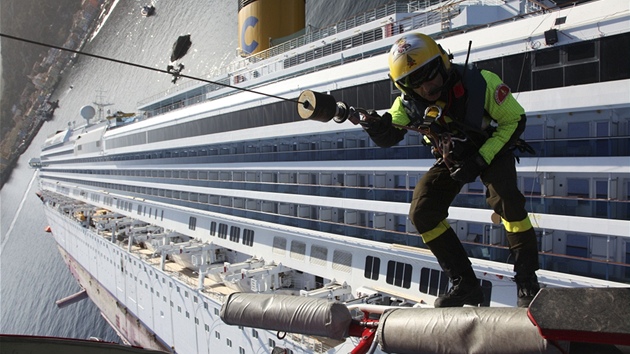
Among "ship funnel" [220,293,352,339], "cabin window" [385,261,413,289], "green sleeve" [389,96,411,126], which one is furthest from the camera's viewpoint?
"cabin window" [385,261,413,289]

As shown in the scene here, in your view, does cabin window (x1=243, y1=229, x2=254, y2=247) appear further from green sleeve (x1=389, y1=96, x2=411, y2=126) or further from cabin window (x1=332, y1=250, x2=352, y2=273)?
green sleeve (x1=389, y1=96, x2=411, y2=126)

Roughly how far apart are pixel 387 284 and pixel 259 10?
14119mm

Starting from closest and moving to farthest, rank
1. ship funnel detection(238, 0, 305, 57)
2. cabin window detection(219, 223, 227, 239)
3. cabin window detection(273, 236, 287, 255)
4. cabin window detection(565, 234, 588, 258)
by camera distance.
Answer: cabin window detection(565, 234, 588, 258) → cabin window detection(273, 236, 287, 255) → cabin window detection(219, 223, 227, 239) → ship funnel detection(238, 0, 305, 57)

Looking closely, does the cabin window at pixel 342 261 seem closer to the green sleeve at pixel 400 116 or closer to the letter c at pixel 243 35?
the green sleeve at pixel 400 116

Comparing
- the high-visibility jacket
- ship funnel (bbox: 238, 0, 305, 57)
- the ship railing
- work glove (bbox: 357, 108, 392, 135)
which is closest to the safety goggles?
the high-visibility jacket

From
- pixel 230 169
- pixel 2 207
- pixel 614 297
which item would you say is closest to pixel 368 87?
pixel 230 169

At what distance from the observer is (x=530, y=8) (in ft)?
31.9

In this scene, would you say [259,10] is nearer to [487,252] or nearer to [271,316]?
[487,252]

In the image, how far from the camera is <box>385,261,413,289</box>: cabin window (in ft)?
27.7

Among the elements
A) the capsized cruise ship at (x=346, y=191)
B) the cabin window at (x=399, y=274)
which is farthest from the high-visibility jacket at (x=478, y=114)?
the cabin window at (x=399, y=274)

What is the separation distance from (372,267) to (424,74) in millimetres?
6711

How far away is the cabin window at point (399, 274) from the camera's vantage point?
8.44 metres

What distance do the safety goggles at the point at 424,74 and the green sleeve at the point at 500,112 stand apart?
41 cm

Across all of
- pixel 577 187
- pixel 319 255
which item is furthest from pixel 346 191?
pixel 577 187
